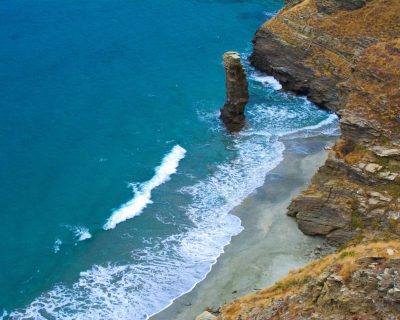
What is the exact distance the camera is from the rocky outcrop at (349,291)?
3002cm

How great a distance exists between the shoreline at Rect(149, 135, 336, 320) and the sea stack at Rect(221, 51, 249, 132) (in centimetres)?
1102

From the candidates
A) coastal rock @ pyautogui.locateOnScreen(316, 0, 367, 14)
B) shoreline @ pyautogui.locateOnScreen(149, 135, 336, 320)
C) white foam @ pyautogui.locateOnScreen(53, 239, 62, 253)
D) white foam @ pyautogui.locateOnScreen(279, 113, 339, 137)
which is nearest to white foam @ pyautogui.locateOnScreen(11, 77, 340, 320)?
shoreline @ pyautogui.locateOnScreen(149, 135, 336, 320)

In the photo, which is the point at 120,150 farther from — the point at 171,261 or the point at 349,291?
the point at 349,291

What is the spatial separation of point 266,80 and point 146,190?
98.8 feet

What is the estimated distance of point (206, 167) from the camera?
70375mm

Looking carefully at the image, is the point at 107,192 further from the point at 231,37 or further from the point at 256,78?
the point at 231,37

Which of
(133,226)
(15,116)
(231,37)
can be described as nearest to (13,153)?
(15,116)

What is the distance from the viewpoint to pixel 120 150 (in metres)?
72.8

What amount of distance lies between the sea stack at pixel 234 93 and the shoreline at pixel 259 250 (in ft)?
36.2

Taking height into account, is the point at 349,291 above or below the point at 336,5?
above

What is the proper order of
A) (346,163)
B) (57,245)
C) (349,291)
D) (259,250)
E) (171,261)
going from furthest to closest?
(57,245), (171,261), (259,250), (346,163), (349,291)

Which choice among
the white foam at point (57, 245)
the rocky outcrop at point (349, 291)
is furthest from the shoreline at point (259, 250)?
the rocky outcrop at point (349, 291)

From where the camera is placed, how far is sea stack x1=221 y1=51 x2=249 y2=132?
7425 centimetres

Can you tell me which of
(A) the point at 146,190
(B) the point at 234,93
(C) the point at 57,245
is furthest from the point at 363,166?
(C) the point at 57,245
